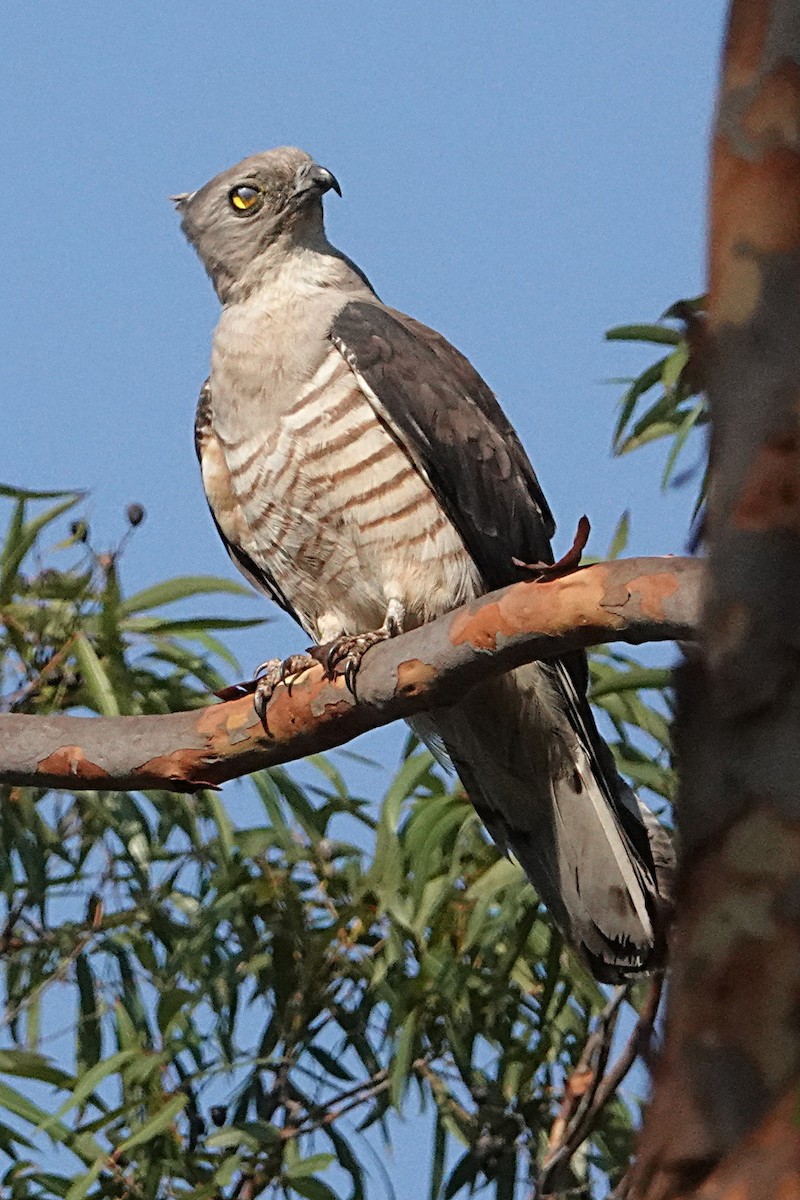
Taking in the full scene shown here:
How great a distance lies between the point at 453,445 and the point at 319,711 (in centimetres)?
103

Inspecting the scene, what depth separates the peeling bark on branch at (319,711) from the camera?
→ 2.94 meters

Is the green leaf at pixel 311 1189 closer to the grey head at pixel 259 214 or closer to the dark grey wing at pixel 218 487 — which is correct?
the dark grey wing at pixel 218 487

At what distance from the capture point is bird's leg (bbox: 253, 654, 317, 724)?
3.42 m

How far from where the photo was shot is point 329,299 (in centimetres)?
462

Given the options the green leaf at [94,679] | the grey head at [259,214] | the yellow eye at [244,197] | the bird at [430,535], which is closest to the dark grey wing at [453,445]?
the bird at [430,535]

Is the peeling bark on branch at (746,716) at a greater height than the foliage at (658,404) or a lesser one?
lesser

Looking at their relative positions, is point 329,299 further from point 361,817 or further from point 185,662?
point 361,817

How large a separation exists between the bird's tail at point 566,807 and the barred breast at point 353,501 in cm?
31

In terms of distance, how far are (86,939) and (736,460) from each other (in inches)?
156

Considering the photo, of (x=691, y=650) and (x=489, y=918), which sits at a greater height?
(x=489, y=918)

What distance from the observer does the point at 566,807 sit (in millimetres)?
4293

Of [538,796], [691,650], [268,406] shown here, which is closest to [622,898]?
[538,796]

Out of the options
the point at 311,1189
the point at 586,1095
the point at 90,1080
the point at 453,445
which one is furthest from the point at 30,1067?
the point at 453,445

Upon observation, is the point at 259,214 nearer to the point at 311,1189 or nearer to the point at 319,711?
the point at 319,711
